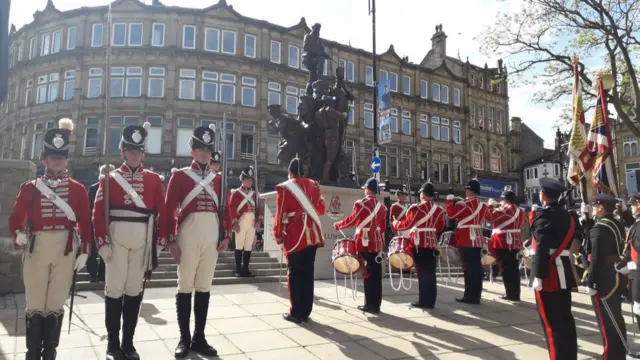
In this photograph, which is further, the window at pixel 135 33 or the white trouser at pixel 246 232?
the window at pixel 135 33

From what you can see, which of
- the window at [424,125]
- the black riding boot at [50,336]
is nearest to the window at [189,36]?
the window at [424,125]

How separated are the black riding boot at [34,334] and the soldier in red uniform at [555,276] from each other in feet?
15.2

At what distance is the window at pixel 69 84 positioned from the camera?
106 ft

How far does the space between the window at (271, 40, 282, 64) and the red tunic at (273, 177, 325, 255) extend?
98.3 feet

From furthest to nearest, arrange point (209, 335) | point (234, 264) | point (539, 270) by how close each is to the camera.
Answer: point (234, 264), point (209, 335), point (539, 270)

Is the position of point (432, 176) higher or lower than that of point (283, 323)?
higher

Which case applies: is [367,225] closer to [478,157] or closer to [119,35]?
[119,35]

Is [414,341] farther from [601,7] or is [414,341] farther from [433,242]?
[601,7]

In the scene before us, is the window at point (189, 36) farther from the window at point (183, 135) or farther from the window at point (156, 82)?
the window at point (183, 135)

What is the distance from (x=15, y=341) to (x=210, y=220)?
2.50 m

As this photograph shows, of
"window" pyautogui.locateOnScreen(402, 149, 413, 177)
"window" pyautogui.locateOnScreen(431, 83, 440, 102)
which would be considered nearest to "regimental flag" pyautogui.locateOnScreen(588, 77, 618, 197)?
"window" pyautogui.locateOnScreen(402, 149, 413, 177)

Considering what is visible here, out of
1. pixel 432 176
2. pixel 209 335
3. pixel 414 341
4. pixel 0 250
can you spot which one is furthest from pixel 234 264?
pixel 432 176

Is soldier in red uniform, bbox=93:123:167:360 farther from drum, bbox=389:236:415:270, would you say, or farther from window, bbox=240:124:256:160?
window, bbox=240:124:256:160

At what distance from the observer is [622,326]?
5.03m
